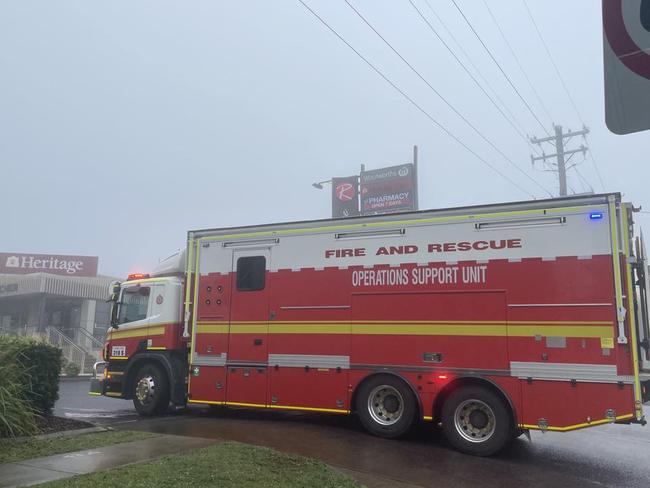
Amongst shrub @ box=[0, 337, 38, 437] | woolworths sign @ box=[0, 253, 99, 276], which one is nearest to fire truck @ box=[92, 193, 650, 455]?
shrub @ box=[0, 337, 38, 437]

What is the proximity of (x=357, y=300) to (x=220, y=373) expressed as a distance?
3.07 metres

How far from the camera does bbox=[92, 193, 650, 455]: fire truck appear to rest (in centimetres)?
790

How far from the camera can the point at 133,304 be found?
40.5ft

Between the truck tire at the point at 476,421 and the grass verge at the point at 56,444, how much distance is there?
14.4ft

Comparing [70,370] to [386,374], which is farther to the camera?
[70,370]

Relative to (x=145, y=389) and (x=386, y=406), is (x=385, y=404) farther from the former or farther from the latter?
(x=145, y=389)

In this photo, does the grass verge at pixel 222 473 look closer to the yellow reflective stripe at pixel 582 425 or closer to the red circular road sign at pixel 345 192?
the yellow reflective stripe at pixel 582 425

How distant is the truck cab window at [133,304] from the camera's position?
1209 centimetres

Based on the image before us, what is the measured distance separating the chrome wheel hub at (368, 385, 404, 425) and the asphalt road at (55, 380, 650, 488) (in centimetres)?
33

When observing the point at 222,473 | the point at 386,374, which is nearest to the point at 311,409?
the point at 386,374

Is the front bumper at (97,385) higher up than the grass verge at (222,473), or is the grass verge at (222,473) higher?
the front bumper at (97,385)

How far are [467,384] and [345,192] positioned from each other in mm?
33889

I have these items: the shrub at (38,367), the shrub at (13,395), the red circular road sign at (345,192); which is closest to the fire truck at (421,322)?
the shrub at (38,367)

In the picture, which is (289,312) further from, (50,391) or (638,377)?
(638,377)
